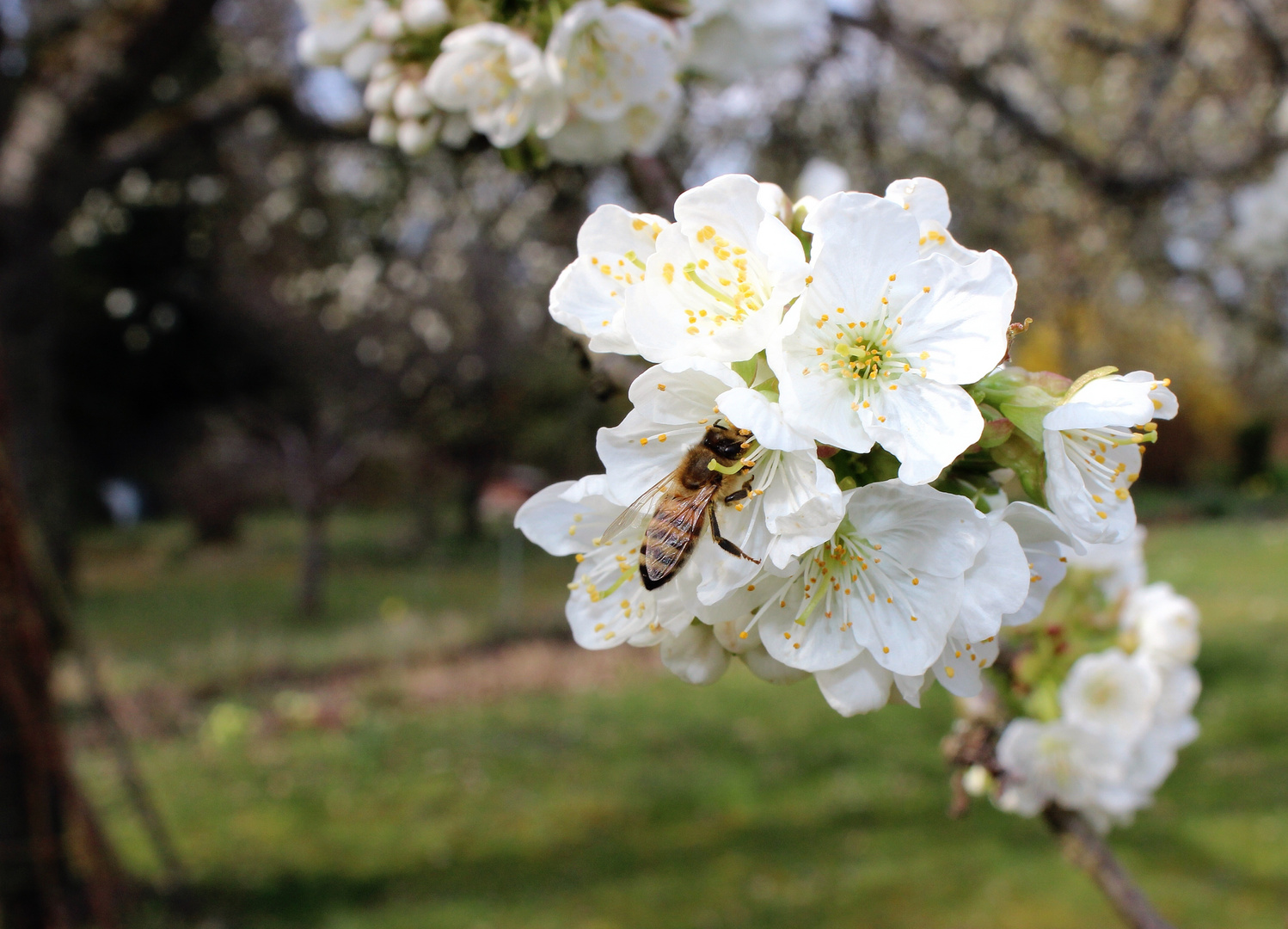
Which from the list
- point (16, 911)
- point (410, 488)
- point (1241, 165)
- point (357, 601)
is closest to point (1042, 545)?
point (1241, 165)

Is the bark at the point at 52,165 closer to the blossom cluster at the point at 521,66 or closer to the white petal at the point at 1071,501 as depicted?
the blossom cluster at the point at 521,66

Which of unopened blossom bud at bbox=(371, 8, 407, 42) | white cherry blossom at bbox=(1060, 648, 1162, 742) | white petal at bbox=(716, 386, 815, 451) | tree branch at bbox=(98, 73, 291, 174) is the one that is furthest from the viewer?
tree branch at bbox=(98, 73, 291, 174)

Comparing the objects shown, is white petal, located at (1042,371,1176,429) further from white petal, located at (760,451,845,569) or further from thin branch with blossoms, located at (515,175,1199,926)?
white petal, located at (760,451,845,569)

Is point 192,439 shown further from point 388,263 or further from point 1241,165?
point 1241,165

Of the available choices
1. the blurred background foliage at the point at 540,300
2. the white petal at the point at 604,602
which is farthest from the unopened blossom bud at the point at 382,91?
the white petal at the point at 604,602

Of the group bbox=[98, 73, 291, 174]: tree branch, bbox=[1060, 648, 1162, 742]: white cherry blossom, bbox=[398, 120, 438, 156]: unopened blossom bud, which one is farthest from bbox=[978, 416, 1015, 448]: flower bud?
bbox=[98, 73, 291, 174]: tree branch

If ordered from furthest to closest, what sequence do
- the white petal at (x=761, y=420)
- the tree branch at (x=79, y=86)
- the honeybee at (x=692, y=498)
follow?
the tree branch at (x=79, y=86) → the honeybee at (x=692, y=498) → the white petal at (x=761, y=420)
